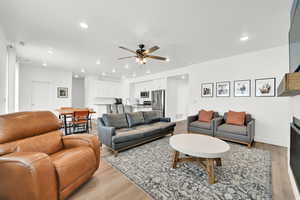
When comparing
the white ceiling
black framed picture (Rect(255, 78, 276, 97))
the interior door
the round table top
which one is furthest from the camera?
the interior door

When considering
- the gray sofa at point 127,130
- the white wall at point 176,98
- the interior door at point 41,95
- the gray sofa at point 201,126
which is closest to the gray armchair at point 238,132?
the gray sofa at point 201,126

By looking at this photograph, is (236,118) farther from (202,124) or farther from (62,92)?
(62,92)

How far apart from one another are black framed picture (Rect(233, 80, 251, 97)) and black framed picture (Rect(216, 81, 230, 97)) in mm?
206

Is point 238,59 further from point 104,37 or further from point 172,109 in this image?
point 104,37

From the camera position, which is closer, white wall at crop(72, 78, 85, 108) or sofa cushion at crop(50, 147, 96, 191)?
sofa cushion at crop(50, 147, 96, 191)

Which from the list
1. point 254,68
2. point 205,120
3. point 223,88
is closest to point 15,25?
point 205,120

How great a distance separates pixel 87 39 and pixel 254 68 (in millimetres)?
4799

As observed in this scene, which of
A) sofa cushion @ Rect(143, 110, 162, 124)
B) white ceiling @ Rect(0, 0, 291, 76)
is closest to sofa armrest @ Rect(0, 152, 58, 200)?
white ceiling @ Rect(0, 0, 291, 76)

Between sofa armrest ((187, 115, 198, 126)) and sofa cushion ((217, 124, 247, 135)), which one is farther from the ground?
sofa armrest ((187, 115, 198, 126))

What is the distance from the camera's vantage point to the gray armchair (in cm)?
304

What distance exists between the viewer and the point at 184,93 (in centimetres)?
729

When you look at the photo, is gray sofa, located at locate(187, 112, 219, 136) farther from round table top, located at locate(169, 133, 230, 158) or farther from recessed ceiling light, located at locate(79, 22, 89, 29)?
recessed ceiling light, located at locate(79, 22, 89, 29)

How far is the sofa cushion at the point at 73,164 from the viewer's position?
134 centimetres

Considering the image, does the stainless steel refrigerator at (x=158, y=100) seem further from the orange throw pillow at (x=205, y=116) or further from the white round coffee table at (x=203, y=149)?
the white round coffee table at (x=203, y=149)
